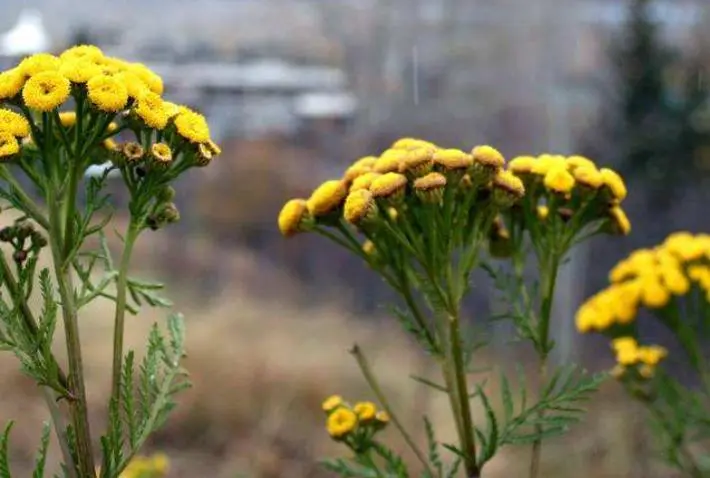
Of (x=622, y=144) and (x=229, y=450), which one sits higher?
(x=622, y=144)

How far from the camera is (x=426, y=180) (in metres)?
0.83

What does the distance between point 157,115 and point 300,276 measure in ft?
12.6

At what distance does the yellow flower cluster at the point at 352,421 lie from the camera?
101cm

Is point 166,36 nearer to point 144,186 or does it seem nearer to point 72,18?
point 72,18

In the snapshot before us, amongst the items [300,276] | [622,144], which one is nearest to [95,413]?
[300,276]

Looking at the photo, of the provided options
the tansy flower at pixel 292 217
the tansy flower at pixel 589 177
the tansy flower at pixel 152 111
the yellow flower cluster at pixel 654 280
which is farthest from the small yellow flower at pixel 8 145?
the yellow flower cluster at pixel 654 280

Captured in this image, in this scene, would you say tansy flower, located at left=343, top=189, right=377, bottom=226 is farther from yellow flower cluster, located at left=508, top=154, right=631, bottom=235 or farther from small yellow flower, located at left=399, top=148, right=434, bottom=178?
yellow flower cluster, located at left=508, top=154, right=631, bottom=235

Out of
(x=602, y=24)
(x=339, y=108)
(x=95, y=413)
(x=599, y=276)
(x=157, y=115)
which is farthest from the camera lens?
(x=602, y=24)

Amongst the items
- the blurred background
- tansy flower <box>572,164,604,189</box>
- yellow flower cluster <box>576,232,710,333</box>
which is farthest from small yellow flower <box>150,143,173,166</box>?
the blurred background

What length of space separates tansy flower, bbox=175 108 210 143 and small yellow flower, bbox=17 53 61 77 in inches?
4.3

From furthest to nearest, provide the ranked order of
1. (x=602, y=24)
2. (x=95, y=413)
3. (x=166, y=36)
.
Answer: (x=602, y=24)
(x=166, y=36)
(x=95, y=413)

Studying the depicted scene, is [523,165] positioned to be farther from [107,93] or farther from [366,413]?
[107,93]

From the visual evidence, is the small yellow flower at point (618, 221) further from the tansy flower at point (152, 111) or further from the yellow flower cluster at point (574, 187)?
the tansy flower at point (152, 111)

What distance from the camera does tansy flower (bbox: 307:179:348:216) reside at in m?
0.90
